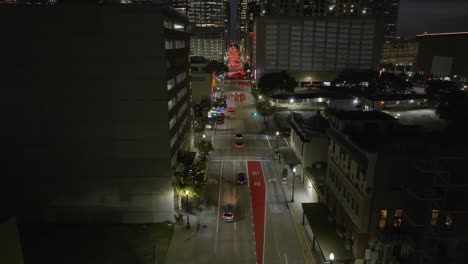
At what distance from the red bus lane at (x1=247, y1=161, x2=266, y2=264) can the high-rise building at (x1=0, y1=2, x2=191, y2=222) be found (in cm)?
997

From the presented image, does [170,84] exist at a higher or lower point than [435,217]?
higher

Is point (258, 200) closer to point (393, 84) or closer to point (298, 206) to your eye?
point (298, 206)

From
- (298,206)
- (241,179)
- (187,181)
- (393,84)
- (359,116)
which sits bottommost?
(298,206)

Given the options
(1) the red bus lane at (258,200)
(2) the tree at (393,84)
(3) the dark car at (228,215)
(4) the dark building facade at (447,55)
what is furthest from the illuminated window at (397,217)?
(4) the dark building facade at (447,55)

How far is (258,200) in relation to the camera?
4172cm

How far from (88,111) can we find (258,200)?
23.0 metres

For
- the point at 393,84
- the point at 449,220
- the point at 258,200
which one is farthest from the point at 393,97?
the point at 449,220

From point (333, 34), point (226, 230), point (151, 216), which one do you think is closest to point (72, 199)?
point (151, 216)

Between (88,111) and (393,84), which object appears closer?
(88,111)

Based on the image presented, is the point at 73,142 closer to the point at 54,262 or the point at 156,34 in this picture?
the point at 54,262

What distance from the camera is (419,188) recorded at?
966 inches

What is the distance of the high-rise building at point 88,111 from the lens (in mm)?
31844

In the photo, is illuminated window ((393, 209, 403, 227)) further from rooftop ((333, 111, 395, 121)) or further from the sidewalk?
rooftop ((333, 111, 395, 121))

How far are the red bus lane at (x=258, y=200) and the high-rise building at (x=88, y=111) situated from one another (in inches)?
393
